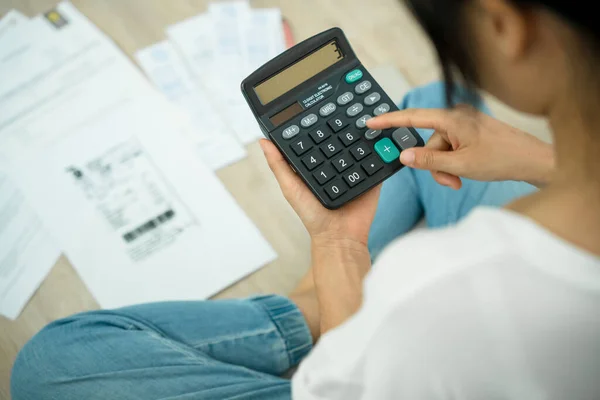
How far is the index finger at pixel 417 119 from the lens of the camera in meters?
0.48

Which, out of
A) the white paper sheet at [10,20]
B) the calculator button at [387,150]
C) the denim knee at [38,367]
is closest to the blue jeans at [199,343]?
the denim knee at [38,367]

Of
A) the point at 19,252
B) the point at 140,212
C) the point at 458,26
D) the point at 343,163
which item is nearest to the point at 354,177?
the point at 343,163

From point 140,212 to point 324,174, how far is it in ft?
1.13

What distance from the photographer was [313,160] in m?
0.51

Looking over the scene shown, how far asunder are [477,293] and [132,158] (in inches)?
24.2

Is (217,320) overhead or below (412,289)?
below

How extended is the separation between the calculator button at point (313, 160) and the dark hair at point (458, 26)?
0.58 ft

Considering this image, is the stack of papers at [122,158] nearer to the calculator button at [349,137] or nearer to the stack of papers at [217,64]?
the stack of papers at [217,64]

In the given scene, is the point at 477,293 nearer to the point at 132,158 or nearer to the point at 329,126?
the point at 329,126

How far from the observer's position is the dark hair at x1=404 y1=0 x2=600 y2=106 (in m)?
0.23

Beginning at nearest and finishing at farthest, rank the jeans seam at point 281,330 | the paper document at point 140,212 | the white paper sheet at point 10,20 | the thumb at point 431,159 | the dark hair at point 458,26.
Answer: the dark hair at point 458,26 < the thumb at point 431,159 < the jeans seam at point 281,330 < the paper document at point 140,212 < the white paper sheet at point 10,20

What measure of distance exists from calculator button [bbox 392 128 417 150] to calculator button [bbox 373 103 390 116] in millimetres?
23

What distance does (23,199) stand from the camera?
0.75m

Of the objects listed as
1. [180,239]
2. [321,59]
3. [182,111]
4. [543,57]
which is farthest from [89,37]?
[543,57]
